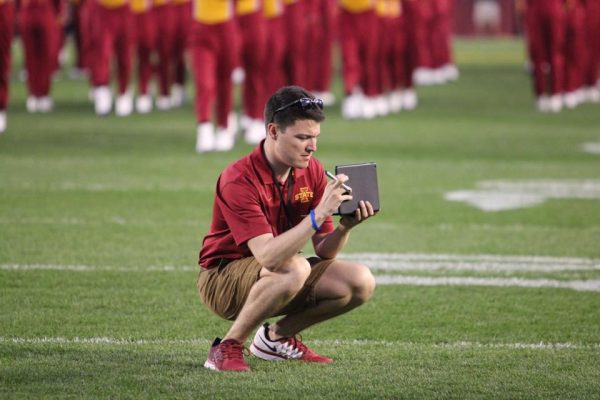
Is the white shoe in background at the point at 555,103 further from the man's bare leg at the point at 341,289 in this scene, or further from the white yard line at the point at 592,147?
the man's bare leg at the point at 341,289

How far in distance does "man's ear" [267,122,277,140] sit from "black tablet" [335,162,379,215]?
295 millimetres

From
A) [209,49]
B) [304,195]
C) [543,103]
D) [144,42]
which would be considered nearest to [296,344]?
[304,195]

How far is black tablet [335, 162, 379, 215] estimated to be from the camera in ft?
15.0

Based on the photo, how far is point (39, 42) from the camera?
1625cm

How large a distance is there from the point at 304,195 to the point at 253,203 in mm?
240

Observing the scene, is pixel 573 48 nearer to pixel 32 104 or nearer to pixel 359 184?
pixel 32 104

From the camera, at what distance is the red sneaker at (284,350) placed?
16.7 ft

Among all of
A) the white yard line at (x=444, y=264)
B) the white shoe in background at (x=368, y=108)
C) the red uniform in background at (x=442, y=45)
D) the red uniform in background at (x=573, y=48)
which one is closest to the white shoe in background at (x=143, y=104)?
the white shoe in background at (x=368, y=108)

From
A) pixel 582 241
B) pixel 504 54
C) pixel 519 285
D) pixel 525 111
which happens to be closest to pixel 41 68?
pixel 525 111

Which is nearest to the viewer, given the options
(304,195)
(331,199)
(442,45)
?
(331,199)

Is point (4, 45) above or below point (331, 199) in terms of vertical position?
below

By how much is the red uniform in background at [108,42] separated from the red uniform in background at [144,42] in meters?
0.30

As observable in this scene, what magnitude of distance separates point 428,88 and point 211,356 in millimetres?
18123

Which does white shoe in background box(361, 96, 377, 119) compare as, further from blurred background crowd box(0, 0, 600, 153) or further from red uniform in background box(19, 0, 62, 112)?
red uniform in background box(19, 0, 62, 112)
